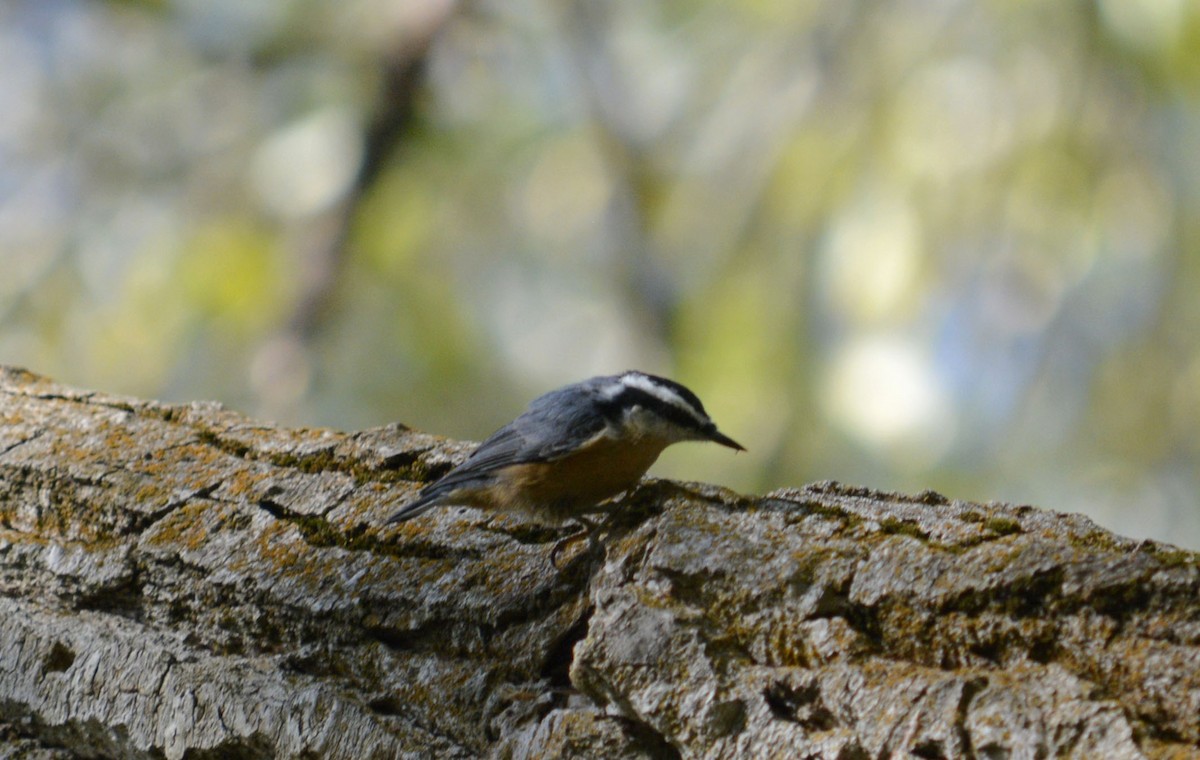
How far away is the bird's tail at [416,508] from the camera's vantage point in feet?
6.05

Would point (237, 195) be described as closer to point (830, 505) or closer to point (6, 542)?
point (6, 542)

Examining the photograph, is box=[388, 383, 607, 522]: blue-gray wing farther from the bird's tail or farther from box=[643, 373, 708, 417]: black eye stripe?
box=[643, 373, 708, 417]: black eye stripe

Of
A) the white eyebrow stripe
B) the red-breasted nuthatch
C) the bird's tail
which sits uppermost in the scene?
the white eyebrow stripe

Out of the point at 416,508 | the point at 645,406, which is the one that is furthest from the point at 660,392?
the point at 416,508

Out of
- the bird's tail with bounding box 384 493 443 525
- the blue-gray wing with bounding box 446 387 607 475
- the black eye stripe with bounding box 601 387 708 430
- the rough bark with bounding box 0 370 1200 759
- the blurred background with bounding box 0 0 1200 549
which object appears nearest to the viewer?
the rough bark with bounding box 0 370 1200 759

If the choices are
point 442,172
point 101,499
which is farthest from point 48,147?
point 101,499

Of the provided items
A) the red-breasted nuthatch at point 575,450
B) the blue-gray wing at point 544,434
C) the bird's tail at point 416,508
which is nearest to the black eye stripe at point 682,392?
the red-breasted nuthatch at point 575,450

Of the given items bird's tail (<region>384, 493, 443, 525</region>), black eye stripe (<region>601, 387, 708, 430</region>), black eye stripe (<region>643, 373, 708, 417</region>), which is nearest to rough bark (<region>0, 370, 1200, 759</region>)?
bird's tail (<region>384, 493, 443, 525</region>)

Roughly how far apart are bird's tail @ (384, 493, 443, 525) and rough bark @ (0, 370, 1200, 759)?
3cm

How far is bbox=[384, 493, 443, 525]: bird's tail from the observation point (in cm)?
184

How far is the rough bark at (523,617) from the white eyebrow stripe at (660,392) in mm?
396

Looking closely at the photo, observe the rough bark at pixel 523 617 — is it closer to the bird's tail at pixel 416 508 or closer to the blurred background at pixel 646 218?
the bird's tail at pixel 416 508

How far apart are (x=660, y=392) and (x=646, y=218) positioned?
3.18 metres

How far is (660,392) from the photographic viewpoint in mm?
2189
